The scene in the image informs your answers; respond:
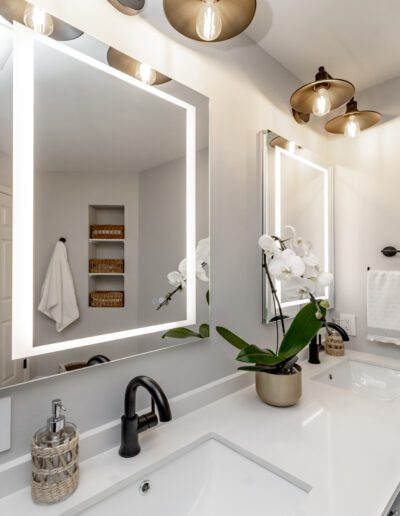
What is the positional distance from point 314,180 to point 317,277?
30.7 inches

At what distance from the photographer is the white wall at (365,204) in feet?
5.39

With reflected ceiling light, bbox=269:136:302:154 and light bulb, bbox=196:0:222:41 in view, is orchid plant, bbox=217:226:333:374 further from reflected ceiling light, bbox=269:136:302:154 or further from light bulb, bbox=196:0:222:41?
light bulb, bbox=196:0:222:41

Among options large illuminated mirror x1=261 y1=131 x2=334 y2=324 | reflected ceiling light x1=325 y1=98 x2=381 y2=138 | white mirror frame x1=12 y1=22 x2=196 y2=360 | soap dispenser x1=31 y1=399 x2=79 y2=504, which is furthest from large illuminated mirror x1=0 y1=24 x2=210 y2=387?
reflected ceiling light x1=325 y1=98 x2=381 y2=138

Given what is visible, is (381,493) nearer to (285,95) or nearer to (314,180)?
(314,180)

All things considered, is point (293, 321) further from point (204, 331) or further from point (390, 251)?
point (390, 251)

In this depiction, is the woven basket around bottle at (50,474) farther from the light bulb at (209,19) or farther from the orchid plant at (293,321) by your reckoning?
the light bulb at (209,19)

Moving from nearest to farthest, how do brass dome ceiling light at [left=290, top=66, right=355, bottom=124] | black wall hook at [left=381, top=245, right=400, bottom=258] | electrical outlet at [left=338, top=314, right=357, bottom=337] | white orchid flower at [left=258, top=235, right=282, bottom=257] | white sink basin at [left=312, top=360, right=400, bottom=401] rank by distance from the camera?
white orchid flower at [left=258, top=235, right=282, bottom=257]
brass dome ceiling light at [left=290, top=66, right=355, bottom=124]
white sink basin at [left=312, top=360, right=400, bottom=401]
black wall hook at [left=381, top=245, right=400, bottom=258]
electrical outlet at [left=338, top=314, right=357, bottom=337]

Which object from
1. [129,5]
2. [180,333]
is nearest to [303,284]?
[180,333]

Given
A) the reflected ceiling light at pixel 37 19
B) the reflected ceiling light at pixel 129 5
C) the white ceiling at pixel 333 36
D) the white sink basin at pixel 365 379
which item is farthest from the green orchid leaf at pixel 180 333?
the white ceiling at pixel 333 36

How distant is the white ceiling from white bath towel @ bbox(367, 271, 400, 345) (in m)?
1.06

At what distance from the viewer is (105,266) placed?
0.92 m

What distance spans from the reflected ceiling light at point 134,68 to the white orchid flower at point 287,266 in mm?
717

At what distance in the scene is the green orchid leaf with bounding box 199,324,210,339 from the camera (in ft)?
3.63

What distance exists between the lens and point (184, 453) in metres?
0.86
